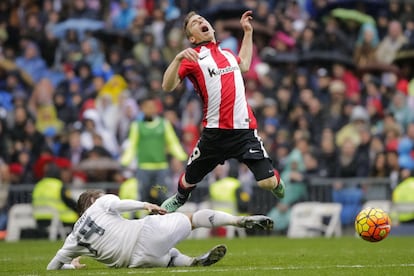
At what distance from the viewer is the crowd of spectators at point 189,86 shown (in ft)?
68.6

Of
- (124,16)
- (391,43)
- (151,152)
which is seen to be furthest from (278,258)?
(124,16)

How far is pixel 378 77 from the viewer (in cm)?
2359

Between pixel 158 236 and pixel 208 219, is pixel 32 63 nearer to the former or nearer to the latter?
pixel 208 219

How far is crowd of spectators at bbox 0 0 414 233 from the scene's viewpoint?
20922 mm

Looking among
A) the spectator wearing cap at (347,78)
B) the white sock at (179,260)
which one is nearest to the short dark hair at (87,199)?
the white sock at (179,260)

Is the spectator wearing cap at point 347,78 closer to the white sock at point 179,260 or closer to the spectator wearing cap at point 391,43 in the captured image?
the spectator wearing cap at point 391,43

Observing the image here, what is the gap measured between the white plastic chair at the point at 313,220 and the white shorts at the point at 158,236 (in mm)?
8961

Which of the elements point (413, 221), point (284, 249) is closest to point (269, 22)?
point (413, 221)

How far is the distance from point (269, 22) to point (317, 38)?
1188 millimetres

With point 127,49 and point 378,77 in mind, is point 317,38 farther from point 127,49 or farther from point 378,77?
point 127,49

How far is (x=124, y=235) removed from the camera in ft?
36.0

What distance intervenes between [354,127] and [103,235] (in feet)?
38.1

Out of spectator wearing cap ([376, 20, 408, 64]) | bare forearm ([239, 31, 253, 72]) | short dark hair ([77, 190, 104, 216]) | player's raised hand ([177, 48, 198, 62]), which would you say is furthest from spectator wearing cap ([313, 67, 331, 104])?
short dark hair ([77, 190, 104, 216])

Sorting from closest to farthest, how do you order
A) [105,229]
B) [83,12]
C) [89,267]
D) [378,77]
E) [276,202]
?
[105,229] → [89,267] → [276,202] → [378,77] → [83,12]
